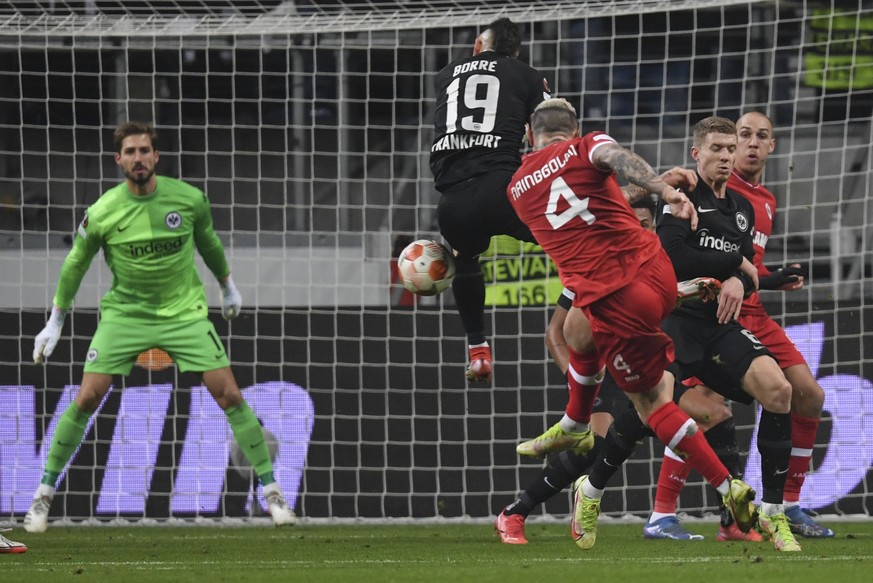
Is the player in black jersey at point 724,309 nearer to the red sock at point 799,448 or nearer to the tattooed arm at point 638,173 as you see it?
the red sock at point 799,448

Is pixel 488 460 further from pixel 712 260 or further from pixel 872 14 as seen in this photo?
pixel 872 14

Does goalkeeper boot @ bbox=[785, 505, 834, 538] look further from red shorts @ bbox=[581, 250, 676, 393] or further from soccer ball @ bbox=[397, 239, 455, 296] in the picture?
soccer ball @ bbox=[397, 239, 455, 296]

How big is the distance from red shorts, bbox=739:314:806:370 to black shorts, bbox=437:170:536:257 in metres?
A: 1.19

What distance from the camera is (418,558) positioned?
588cm

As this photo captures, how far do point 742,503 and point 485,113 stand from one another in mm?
2431

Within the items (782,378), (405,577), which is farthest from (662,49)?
(405,577)

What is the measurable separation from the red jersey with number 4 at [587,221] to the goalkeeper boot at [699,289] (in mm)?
652

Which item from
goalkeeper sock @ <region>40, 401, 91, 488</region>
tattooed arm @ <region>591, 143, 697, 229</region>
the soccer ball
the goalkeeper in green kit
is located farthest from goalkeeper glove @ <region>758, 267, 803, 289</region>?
goalkeeper sock @ <region>40, 401, 91, 488</region>

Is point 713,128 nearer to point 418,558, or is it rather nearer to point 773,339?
point 773,339

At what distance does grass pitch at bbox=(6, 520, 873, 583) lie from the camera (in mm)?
4863

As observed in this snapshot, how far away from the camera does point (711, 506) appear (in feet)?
30.0

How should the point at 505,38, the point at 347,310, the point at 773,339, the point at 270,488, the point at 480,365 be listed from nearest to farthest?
1. the point at 773,339
2. the point at 505,38
3. the point at 480,365
4. the point at 270,488
5. the point at 347,310

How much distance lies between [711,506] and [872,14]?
15.0 ft

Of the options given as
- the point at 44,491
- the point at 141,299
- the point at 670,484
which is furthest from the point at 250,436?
the point at 670,484
